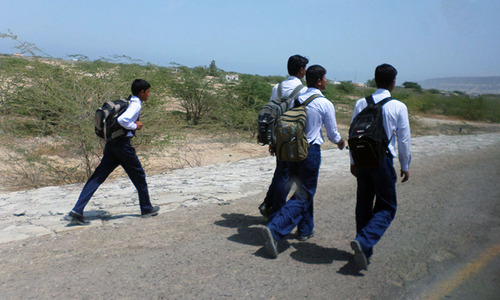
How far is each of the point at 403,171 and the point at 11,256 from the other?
12.6ft

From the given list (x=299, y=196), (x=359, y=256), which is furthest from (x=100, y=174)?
(x=359, y=256)

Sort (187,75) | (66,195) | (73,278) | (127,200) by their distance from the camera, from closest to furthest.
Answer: (73,278)
(127,200)
(66,195)
(187,75)

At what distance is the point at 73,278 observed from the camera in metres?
3.65

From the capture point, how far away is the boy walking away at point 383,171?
3814 millimetres

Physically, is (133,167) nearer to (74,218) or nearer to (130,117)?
(130,117)

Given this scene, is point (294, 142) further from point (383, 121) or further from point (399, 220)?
point (399, 220)

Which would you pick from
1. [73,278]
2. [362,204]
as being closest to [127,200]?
[73,278]

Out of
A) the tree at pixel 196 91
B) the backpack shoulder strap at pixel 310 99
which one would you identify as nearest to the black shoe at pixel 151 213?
the backpack shoulder strap at pixel 310 99

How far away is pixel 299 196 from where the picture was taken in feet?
14.4

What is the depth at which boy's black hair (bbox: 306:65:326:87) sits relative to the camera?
14.3ft

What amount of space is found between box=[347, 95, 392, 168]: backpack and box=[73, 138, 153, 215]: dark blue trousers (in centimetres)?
252

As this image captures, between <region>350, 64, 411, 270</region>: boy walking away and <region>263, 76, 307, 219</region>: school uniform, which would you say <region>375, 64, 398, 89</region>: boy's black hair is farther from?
<region>263, 76, 307, 219</region>: school uniform

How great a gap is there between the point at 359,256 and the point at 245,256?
43.4 inches

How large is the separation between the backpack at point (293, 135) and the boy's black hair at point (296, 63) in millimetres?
465
